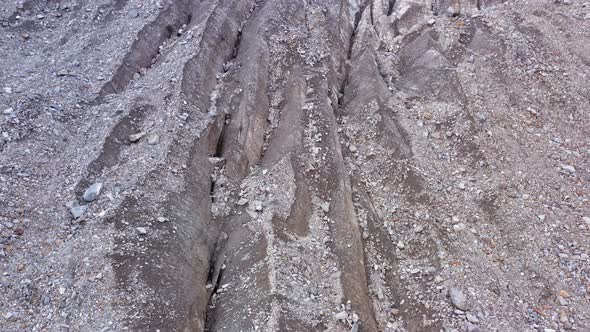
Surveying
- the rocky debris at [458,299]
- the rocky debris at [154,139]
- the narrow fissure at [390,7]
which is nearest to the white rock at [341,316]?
the rocky debris at [458,299]

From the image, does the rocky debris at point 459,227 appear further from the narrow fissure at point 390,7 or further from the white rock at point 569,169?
the narrow fissure at point 390,7

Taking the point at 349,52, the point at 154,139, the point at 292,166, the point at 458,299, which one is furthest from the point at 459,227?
the point at 349,52

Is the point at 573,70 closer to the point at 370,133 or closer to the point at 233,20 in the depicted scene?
the point at 370,133

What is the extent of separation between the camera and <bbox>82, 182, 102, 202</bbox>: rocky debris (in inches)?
480

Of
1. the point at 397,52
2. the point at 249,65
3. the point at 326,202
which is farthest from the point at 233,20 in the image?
the point at 326,202

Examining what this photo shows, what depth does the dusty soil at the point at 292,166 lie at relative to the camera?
10977 millimetres

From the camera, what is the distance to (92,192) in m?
12.3

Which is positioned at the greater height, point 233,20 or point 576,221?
point 233,20

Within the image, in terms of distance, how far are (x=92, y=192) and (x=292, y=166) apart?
19.2 feet

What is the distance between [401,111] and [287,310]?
9.28 meters

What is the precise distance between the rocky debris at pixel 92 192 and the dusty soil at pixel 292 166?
13 cm

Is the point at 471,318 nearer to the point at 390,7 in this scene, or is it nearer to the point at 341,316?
the point at 341,316

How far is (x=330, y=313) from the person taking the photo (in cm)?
1088

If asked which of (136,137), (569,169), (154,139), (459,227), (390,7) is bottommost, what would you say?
(569,169)
